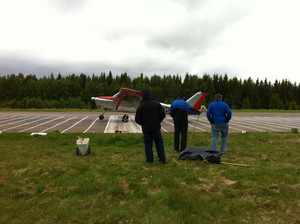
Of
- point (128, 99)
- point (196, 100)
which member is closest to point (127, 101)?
point (128, 99)

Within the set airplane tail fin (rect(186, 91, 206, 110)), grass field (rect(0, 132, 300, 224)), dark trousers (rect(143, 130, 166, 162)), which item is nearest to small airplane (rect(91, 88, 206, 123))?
airplane tail fin (rect(186, 91, 206, 110))

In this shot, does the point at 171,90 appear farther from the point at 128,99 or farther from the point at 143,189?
the point at 143,189

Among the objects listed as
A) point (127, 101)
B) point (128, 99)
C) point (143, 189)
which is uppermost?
point (128, 99)

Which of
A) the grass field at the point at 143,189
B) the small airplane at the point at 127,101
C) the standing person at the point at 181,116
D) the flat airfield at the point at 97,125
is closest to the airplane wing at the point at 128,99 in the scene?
the small airplane at the point at 127,101

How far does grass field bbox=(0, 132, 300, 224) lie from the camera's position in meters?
2.44

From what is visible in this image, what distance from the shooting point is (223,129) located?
583 centimetres

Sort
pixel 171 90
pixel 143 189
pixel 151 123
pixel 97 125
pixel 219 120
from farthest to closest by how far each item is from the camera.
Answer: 1. pixel 171 90
2. pixel 97 125
3. pixel 219 120
4. pixel 151 123
5. pixel 143 189

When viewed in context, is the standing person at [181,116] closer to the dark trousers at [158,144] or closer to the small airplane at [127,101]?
the dark trousers at [158,144]

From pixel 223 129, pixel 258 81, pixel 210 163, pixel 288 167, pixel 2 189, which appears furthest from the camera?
pixel 258 81

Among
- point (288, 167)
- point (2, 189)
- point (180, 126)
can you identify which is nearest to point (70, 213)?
point (2, 189)

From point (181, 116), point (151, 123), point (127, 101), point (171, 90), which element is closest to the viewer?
point (151, 123)

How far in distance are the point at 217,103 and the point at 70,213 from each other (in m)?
5.03

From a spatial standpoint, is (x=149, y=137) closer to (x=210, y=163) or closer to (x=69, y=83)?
(x=210, y=163)

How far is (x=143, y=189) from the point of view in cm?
318
